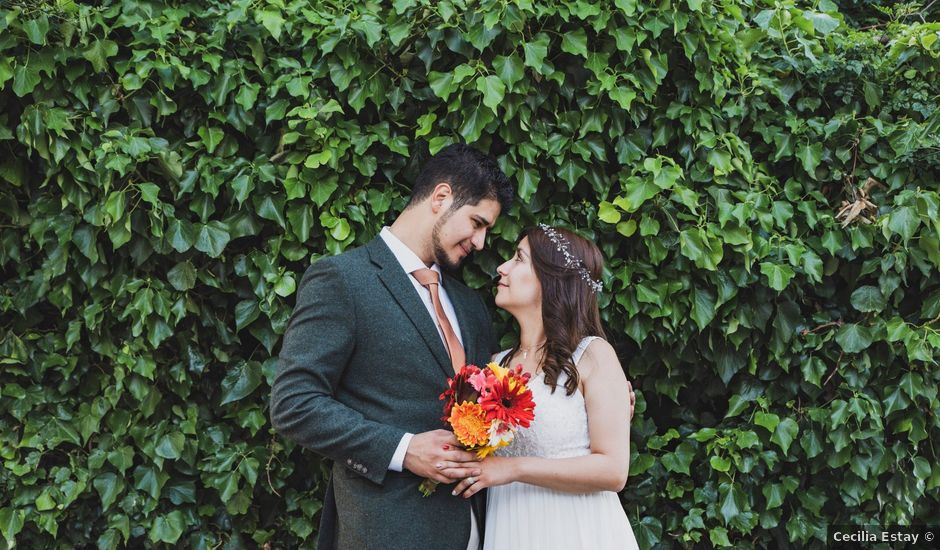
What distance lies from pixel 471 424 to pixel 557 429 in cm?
47

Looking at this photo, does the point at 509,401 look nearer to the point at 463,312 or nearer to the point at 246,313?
the point at 463,312

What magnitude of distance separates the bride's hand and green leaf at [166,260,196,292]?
4.02 feet

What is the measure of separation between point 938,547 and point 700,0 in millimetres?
2214

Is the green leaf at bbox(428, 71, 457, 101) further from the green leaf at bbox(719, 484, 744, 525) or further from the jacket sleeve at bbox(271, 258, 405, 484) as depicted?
the green leaf at bbox(719, 484, 744, 525)

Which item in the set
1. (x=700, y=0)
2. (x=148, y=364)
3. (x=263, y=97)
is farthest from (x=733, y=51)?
(x=148, y=364)

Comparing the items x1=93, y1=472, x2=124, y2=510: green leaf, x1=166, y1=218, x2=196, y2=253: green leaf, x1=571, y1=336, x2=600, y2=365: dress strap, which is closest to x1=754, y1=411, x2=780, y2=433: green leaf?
x1=571, y1=336, x2=600, y2=365: dress strap

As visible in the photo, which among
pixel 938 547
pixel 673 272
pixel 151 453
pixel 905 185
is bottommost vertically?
pixel 938 547

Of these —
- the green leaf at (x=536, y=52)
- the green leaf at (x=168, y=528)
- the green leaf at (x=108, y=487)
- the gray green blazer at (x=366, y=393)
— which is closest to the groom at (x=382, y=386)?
the gray green blazer at (x=366, y=393)

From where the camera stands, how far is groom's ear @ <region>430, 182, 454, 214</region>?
2445 mm

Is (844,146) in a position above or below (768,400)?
above

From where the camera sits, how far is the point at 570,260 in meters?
2.46

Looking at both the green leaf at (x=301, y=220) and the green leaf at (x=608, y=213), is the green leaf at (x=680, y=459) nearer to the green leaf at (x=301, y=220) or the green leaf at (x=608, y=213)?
the green leaf at (x=608, y=213)

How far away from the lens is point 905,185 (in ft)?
9.11

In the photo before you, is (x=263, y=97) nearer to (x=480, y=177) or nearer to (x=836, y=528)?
(x=480, y=177)
